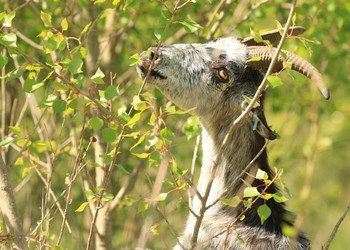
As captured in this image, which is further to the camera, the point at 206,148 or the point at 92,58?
the point at 92,58

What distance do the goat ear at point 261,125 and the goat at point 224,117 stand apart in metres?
0.21

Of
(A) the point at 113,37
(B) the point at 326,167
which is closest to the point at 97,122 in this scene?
(A) the point at 113,37

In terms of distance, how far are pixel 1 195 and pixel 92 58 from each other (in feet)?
8.87

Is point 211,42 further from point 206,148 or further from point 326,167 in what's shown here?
point 326,167

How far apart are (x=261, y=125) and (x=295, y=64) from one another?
614mm

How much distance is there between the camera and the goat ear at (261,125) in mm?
5234

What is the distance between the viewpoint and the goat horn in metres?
4.87

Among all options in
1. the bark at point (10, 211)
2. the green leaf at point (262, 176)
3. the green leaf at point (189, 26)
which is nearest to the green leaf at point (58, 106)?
the bark at point (10, 211)

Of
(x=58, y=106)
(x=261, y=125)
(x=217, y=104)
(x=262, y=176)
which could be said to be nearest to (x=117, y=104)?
(x=217, y=104)

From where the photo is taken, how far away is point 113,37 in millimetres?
8023

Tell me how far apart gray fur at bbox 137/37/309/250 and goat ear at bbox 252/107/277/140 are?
1.38 ft

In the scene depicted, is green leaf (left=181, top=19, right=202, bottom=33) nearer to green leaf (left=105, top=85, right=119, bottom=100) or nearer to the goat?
green leaf (left=105, top=85, right=119, bottom=100)

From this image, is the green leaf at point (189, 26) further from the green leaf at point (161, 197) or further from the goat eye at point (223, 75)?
the goat eye at point (223, 75)

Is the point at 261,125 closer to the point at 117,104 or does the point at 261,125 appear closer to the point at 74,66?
the point at 74,66
